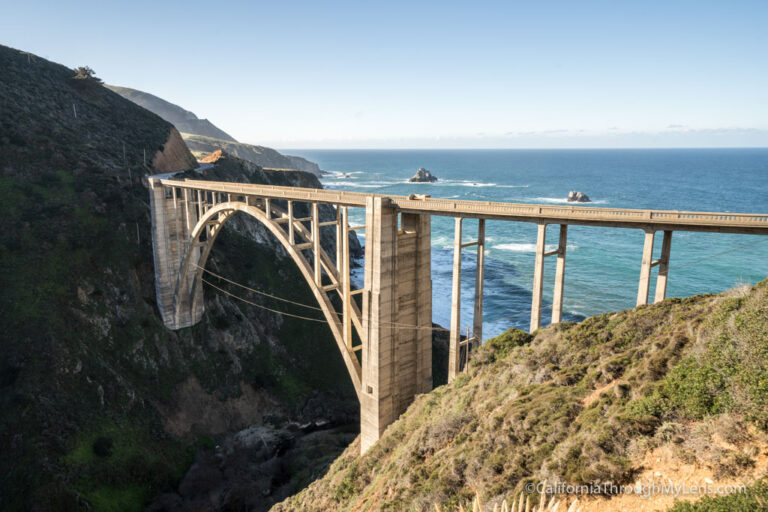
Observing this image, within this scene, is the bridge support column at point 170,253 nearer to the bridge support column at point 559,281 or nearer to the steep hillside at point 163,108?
the bridge support column at point 559,281

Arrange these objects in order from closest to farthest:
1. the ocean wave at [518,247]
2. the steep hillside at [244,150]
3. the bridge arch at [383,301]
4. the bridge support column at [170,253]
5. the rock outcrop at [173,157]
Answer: the bridge arch at [383,301]
the bridge support column at [170,253]
the rock outcrop at [173,157]
the ocean wave at [518,247]
the steep hillside at [244,150]

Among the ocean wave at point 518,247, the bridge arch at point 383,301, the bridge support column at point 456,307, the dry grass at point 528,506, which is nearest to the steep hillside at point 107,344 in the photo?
the bridge arch at point 383,301

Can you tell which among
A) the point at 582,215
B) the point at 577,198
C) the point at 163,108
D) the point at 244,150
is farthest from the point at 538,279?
the point at 163,108

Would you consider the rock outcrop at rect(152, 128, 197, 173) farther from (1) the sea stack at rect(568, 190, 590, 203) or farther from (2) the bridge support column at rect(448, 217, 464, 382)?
(1) the sea stack at rect(568, 190, 590, 203)

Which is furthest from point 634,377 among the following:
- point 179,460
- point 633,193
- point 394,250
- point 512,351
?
point 633,193

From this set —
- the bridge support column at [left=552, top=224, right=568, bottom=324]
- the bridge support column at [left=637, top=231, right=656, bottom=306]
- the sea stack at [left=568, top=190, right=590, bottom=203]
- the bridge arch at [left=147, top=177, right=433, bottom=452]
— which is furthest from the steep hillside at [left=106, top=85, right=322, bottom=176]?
the bridge support column at [left=637, top=231, right=656, bottom=306]

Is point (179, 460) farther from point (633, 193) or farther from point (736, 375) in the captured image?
point (633, 193)

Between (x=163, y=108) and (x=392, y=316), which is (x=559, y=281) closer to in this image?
(x=392, y=316)
